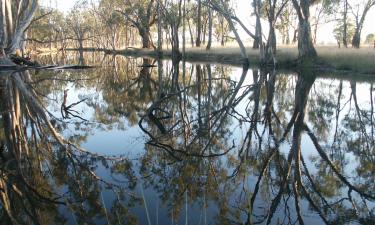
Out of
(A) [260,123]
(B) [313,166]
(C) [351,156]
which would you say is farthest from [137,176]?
(A) [260,123]

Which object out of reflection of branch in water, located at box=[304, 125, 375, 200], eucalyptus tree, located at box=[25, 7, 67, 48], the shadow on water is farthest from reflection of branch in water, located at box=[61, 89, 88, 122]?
eucalyptus tree, located at box=[25, 7, 67, 48]

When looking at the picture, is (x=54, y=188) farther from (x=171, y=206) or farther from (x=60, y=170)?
(x=171, y=206)

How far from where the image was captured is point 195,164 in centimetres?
708

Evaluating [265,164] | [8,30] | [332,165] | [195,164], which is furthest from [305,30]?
[195,164]

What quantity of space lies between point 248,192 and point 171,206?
46.7 inches

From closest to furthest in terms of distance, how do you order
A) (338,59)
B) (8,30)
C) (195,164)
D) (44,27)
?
(195,164)
(338,59)
(8,30)
(44,27)

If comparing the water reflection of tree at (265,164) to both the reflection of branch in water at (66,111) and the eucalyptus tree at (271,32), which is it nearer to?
the reflection of branch in water at (66,111)

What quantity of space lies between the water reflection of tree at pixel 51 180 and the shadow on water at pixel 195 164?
0.06ft

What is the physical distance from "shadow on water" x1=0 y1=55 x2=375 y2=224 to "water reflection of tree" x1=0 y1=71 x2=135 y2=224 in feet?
0.06

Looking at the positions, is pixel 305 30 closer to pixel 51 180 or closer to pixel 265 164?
pixel 265 164

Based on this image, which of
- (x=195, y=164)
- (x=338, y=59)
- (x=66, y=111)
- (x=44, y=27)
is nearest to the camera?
(x=195, y=164)

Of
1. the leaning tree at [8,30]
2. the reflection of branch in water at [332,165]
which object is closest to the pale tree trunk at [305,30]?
the leaning tree at [8,30]

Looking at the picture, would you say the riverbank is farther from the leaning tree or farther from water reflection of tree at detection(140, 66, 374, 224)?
the leaning tree

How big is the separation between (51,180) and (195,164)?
245 cm
